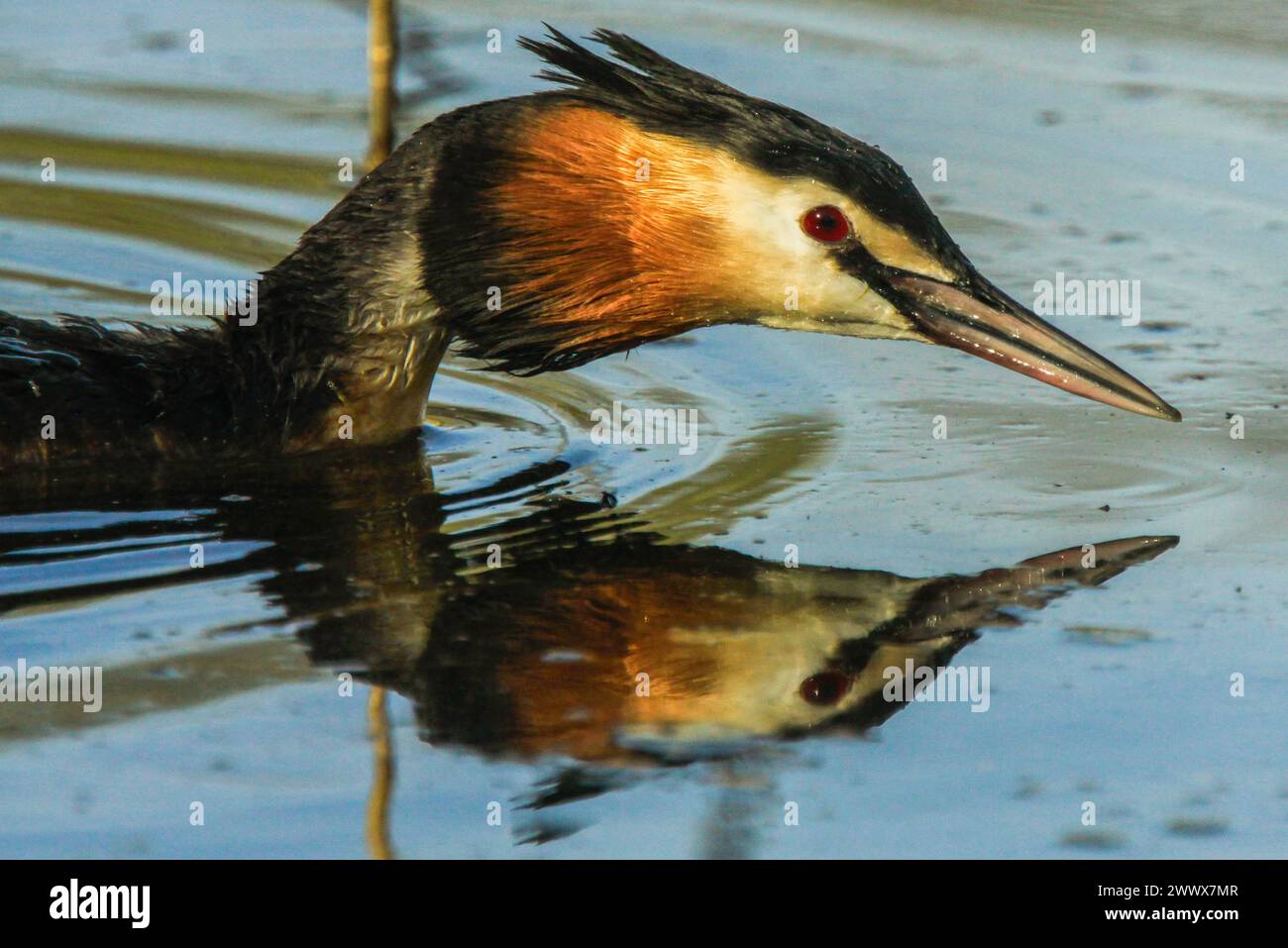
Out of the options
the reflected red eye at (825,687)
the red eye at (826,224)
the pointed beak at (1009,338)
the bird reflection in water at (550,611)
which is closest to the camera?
the bird reflection in water at (550,611)

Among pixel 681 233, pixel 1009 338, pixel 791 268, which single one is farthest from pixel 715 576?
pixel 1009 338

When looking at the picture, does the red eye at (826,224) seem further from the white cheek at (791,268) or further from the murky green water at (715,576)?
the murky green water at (715,576)

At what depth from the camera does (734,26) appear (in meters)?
12.3

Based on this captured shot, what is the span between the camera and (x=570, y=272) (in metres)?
6.97

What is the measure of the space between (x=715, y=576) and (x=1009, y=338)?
1254mm

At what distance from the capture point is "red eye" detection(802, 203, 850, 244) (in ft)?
22.1

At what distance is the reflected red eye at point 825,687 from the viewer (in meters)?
5.61

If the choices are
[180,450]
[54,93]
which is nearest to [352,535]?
[180,450]

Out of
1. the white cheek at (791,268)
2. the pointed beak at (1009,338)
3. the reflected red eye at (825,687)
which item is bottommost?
the reflected red eye at (825,687)

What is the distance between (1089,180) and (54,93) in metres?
5.08

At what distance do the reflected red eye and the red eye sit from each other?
5.19 ft

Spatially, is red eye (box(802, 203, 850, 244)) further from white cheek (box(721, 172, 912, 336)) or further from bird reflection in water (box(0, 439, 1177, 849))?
bird reflection in water (box(0, 439, 1177, 849))

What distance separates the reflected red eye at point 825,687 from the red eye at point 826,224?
1581mm

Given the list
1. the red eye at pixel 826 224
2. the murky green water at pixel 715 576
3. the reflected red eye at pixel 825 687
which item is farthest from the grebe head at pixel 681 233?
the reflected red eye at pixel 825 687
